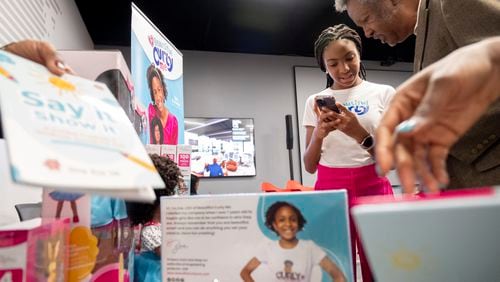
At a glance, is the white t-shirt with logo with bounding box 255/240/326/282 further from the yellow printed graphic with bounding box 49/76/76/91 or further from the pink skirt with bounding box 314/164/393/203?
the pink skirt with bounding box 314/164/393/203

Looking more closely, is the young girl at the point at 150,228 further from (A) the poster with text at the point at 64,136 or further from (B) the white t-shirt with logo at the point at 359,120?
(B) the white t-shirt with logo at the point at 359,120

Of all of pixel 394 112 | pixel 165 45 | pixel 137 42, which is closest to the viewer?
pixel 394 112

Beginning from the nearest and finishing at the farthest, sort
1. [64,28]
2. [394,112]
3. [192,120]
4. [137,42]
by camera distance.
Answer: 1. [394,112]
2. [137,42]
3. [64,28]
4. [192,120]

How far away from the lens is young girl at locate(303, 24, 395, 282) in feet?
4.24

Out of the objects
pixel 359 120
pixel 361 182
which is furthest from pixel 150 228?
pixel 359 120

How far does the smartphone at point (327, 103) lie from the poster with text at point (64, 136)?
93 centimetres

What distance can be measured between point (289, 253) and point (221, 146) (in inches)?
137

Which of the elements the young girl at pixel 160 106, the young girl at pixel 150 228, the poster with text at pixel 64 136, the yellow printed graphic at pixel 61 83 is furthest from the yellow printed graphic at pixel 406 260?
the young girl at pixel 160 106

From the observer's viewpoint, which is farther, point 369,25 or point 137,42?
point 137,42

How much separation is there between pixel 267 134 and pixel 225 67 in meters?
0.95

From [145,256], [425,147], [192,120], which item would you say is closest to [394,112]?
[425,147]

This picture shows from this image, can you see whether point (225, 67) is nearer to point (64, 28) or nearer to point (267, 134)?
point (267, 134)

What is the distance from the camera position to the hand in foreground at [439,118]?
1.32 feet

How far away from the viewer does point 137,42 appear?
186cm
